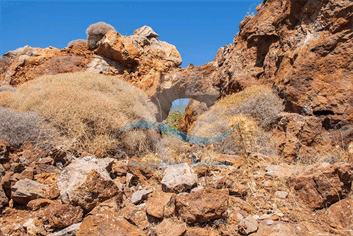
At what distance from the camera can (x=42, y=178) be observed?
134 inches

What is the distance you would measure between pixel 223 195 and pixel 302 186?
34.6 inches

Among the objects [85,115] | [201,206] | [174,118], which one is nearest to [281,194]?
[201,206]

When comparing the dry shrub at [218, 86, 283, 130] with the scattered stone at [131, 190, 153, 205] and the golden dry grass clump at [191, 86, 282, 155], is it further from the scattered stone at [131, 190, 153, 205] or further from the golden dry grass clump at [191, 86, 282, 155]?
the scattered stone at [131, 190, 153, 205]

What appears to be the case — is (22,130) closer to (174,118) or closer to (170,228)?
(170,228)

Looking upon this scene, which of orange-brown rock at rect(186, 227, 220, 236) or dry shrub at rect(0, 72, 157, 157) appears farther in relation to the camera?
dry shrub at rect(0, 72, 157, 157)

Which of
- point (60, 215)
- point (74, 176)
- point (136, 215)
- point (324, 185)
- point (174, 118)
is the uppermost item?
point (174, 118)

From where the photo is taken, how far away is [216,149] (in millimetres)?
4898

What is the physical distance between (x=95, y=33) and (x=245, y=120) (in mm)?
7030

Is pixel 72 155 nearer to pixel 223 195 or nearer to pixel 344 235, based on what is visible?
pixel 223 195

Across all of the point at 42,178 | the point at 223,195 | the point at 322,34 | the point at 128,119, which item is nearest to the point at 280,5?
the point at 322,34

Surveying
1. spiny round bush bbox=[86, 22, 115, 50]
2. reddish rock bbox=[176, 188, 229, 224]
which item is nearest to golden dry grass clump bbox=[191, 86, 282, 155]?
reddish rock bbox=[176, 188, 229, 224]

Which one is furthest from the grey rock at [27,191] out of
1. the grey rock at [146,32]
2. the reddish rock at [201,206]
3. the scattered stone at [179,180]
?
the grey rock at [146,32]

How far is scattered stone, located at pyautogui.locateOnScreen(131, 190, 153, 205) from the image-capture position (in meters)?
2.95

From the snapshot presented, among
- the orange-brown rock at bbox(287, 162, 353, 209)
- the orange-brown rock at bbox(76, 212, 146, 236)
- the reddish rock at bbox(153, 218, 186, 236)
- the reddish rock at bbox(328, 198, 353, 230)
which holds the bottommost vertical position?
the orange-brown rock at bbox(76, 212, 146, 236)
